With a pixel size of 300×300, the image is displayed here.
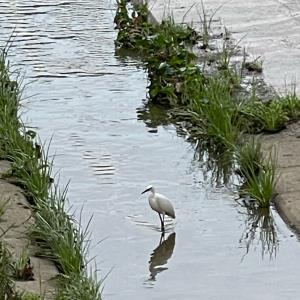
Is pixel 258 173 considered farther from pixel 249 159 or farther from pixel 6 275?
pixel 6 275

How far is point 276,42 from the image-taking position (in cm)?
1246

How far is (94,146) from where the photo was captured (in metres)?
9.20

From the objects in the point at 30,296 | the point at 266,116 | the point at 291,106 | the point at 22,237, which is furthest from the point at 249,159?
the point at 30,296

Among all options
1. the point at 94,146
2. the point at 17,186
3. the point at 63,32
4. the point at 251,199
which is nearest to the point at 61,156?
the point at 94,146

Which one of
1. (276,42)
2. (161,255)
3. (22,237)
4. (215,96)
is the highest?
(215,96)

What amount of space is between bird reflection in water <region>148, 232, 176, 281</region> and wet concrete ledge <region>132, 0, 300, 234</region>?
0.80m

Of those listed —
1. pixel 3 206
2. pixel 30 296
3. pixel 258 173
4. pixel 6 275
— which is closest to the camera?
pixel 6 275

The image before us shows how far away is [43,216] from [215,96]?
Result: 112 inches

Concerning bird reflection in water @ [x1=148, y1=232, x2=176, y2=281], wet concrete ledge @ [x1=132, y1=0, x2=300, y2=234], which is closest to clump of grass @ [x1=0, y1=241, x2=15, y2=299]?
bird reflection in water @ [x1=148, y1=232, x2=176, y2=281]

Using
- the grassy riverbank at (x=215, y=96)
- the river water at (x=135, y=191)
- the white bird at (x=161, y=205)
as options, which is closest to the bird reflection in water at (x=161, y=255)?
the river water at (x=135, y=191)

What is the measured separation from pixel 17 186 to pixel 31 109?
2.61 metres

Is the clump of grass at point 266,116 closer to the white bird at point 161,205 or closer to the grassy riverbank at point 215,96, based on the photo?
the grassy riverbank at point 215,96

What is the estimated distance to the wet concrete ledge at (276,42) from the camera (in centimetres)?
784

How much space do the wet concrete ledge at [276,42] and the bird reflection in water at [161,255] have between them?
0.80 m
